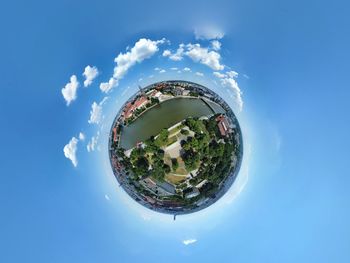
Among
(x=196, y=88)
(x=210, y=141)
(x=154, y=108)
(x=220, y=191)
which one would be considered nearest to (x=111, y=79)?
(x=154, y=108)

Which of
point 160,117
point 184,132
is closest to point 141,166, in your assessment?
point 160,117

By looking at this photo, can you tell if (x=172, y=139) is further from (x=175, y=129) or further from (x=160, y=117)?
(x=160, y=117)

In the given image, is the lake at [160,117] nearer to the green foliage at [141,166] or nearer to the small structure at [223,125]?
the small structure at [223,125]

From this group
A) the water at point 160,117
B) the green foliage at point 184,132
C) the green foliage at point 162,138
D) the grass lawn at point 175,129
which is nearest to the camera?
the green foliage at point 162,138

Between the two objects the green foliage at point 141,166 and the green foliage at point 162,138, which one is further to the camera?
the green foliage at point 141,166

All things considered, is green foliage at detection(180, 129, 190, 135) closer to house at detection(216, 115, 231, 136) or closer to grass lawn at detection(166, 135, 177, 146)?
grass lawn at detection(166, 135, 177, 146)

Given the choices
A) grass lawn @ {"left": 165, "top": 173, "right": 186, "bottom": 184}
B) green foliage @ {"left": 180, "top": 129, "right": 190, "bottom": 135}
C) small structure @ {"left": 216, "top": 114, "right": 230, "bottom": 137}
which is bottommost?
grass lawn @ {"left": 165, "top": 173, "right": 186, "bottom": 184}

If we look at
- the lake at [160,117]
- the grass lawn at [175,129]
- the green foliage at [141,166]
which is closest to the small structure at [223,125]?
the lake at [160,117]

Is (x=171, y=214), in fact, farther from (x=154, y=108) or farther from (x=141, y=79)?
(x=141, y=79)

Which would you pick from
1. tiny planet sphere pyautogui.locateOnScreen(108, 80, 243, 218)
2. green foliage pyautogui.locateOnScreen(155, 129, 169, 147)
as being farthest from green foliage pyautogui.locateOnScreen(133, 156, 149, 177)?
green foliage pyautogui.locateOnScreen(155, 129, 169, 147)
